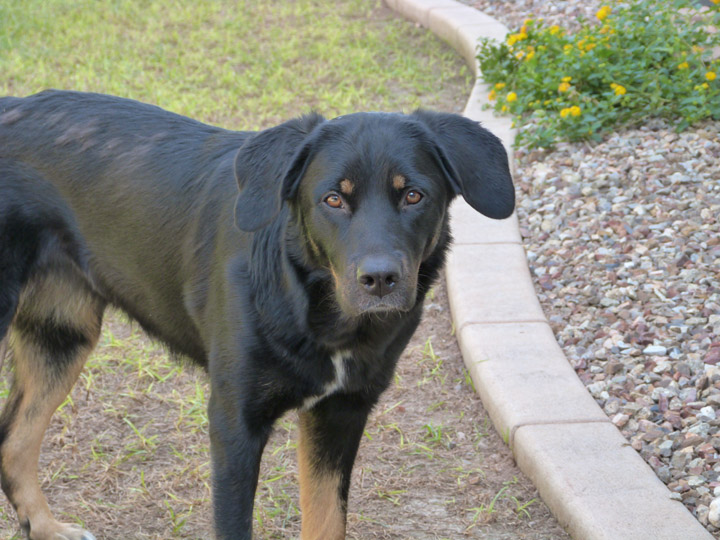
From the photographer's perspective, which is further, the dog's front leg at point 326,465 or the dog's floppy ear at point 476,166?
the dog's front leg at point 326,465

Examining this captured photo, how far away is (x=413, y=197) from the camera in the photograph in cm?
291

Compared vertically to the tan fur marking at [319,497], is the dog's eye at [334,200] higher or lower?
higher

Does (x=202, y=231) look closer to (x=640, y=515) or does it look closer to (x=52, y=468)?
(x=52, y=468)

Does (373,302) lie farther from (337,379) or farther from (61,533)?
(61,533)

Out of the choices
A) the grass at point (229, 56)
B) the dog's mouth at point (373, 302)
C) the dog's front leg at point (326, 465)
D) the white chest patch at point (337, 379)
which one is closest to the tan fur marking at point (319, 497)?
the dog's front leg at point (326, 465)

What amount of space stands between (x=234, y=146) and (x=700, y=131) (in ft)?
11.4

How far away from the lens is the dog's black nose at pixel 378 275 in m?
2.72

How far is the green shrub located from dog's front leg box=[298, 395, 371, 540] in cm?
332

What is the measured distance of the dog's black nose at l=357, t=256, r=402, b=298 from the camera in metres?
2.72

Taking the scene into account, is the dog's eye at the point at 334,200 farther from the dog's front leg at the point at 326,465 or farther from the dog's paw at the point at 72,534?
the dog's paw at the point at 72,534

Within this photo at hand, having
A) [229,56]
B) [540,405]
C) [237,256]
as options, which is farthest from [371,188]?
[229,56]

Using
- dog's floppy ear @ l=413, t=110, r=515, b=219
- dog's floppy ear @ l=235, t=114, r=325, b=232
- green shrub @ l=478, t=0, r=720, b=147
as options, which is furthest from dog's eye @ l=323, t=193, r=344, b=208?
green shrub @ l=478, t=0, r=720, b=147

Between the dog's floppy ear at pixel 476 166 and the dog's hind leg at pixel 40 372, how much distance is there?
1.51m

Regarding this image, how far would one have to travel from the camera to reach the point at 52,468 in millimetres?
4008
